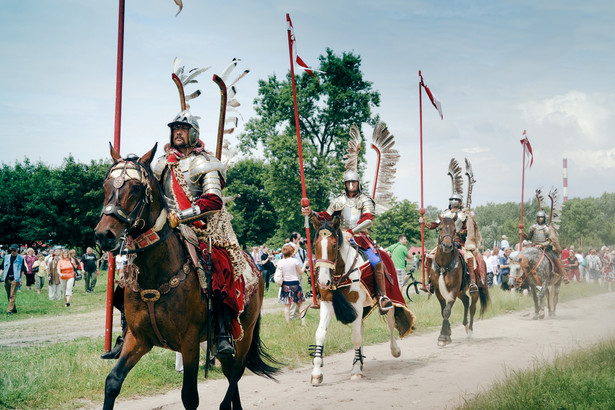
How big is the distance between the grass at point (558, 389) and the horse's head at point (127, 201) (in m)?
3.96

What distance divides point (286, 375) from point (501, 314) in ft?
35.4

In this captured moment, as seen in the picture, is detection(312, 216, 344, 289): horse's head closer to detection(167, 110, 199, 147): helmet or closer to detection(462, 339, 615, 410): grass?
detection(462, 339, 615, 410): grass

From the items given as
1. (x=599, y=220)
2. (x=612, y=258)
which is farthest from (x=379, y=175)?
(x=612, y=258)

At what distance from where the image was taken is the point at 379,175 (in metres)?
11.3

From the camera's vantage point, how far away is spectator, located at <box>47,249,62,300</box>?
68.7 feet

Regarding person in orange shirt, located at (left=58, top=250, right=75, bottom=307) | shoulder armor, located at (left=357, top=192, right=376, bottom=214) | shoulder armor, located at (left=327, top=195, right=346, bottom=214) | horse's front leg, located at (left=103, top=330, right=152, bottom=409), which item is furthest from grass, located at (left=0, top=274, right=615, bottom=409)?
shoulder armor, located at (left=357, top=192, right=376, bottom=214)

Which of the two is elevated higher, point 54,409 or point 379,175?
point 379,175

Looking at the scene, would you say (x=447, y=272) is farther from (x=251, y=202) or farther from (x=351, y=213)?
(x=251, y=202)

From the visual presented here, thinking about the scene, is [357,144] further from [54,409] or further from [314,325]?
[54,409]

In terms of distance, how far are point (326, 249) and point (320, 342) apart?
1.52m

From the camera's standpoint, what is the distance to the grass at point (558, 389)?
5836 millimetres

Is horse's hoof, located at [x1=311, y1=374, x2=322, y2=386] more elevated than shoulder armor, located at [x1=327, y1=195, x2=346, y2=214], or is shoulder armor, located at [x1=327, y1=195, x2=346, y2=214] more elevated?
shoulder armor, located at [x1=327, y1=195, x2=346, y2=214]

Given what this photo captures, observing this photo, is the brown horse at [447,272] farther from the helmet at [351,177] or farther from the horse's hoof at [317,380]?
the horse's hoof at [317,380]

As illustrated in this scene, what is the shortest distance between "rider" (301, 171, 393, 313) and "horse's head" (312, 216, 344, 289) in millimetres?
Answer: 541
